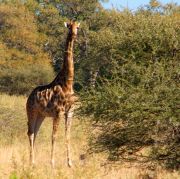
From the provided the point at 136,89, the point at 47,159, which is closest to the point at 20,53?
the point at 47,159

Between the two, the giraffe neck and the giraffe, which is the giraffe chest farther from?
the giraffe neck

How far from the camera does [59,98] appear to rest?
512 inches

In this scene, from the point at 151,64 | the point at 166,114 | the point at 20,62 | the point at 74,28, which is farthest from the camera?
the point at 20,62

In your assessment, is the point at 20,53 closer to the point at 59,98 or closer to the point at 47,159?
the point at 47,159

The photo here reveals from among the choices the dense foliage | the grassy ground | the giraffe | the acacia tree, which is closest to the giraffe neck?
the giraffe

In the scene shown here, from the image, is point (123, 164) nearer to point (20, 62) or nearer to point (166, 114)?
point (166, 114)

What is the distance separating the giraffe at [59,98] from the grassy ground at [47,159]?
0.41 meters

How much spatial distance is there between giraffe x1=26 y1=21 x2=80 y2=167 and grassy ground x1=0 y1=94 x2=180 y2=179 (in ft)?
1.34

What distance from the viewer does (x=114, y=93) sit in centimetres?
1033

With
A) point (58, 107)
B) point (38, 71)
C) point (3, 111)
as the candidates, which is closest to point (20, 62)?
point (38, 71)

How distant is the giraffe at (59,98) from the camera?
1284cm

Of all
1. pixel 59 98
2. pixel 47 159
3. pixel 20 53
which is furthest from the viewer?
pixel 20 53

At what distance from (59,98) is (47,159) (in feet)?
5.76

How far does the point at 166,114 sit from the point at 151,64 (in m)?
1.14
